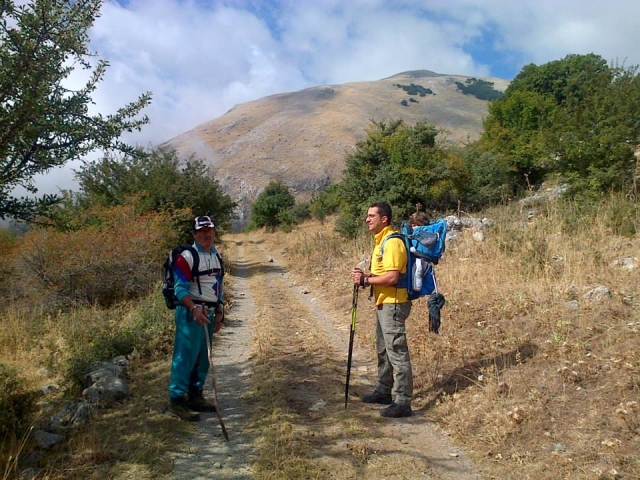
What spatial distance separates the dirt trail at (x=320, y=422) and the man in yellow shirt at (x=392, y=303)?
26 cm

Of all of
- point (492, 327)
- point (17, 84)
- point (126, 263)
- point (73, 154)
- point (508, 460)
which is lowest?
point (508, 460)

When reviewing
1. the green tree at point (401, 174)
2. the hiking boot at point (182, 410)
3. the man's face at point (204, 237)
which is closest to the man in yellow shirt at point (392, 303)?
the man's face at point (204, 237)

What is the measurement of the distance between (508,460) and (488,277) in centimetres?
460

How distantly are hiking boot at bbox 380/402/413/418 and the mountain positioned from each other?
152 ft

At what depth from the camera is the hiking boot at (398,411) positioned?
459cm

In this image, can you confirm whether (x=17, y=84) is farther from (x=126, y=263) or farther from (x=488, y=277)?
(x=126, y=263)

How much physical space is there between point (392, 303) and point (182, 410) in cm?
245

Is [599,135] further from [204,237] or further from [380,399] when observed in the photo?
[204,237]

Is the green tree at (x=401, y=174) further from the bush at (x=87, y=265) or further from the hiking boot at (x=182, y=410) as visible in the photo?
the hiking boot at (x=182, y=410)

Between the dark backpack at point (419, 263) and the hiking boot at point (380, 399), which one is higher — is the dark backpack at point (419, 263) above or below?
above

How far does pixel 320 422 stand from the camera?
447cm

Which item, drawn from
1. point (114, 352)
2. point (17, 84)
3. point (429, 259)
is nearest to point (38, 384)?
point (114, 352)

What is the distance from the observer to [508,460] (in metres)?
3.64

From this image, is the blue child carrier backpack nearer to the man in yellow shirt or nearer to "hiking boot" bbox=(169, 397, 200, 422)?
the man in yellow shirt
